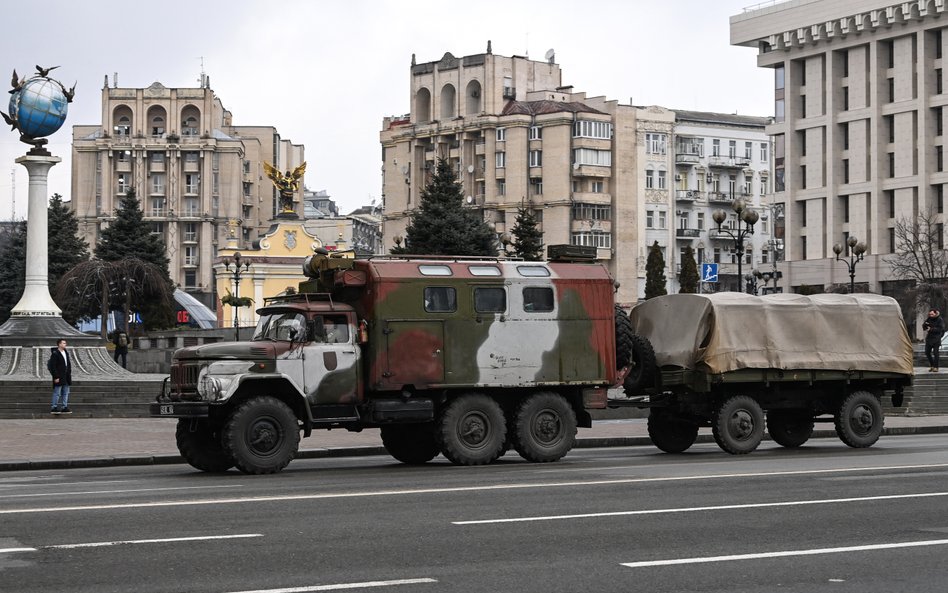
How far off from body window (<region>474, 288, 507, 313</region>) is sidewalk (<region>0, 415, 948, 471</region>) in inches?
162

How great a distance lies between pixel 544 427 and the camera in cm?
2067

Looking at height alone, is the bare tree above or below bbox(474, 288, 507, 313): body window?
above

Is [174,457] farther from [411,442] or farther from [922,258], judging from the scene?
[922,258]

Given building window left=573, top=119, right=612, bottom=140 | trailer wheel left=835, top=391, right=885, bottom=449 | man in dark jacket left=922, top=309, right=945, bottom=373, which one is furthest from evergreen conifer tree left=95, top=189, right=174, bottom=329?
trailer wheel left=835, top=391, right=885, bottom=449

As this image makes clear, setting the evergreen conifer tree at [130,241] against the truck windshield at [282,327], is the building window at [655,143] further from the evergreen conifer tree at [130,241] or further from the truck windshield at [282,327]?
the truck windshield at [282,327]

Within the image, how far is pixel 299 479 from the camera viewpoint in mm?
17688

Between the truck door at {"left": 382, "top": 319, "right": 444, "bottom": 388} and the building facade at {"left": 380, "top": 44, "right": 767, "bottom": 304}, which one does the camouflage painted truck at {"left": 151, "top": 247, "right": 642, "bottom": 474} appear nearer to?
the truck door at {"left": 382, "top": 319, "right": 444, "bottom": 388}

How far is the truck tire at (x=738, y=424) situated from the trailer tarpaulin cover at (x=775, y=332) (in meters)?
0.56

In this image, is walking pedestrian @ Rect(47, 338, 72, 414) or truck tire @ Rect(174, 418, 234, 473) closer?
truck tire @ Rect(174, 418, 234, 473)

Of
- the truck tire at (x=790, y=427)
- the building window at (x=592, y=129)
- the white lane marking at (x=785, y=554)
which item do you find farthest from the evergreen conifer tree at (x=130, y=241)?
the white lane marking at (x=785, y=554)

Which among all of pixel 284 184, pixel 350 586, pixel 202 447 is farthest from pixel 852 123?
pixel 350 586

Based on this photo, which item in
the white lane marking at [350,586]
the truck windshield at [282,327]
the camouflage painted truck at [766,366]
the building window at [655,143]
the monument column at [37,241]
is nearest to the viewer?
the white lane marking at [350,586]

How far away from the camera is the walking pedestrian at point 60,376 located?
3266 centimetres

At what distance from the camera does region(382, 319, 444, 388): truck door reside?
1986cm
